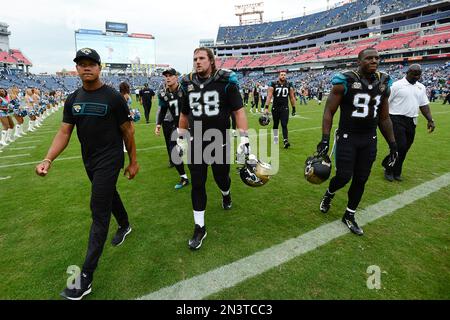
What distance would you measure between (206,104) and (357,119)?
1892 millimetres

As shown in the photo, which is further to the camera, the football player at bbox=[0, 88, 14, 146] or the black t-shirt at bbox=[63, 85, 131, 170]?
the football player at bbox=[0, 88, 14, 146]

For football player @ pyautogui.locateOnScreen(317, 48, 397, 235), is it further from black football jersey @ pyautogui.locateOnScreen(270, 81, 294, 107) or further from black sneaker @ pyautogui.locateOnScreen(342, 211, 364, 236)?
black football jersey @ pyautogui.locateOnScreen(270, 81, 294, 107)

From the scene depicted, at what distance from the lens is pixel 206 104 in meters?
3.30

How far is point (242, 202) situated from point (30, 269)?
299 centimetres

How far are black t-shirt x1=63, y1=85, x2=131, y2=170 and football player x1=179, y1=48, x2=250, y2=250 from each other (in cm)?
85

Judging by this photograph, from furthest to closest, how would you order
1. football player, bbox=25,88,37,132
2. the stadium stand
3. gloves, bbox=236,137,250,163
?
the stadium stand → football player, bbox=25,88,37,132 → gloves, bbox=236,137,250,163

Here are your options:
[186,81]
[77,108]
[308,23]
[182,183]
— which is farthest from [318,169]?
[308,23]

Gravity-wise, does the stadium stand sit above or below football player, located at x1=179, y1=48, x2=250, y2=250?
above

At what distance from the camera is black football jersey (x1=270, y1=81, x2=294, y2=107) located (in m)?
8.16

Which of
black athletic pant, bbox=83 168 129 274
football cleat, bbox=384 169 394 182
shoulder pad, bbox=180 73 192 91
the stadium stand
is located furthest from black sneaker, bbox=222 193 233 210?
the stadium stand

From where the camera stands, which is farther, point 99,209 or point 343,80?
point 343,80

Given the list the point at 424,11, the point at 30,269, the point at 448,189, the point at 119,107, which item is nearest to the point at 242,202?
the point at 119,107

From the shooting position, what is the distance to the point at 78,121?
2.77m

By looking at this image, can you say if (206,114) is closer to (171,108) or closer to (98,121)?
(98,121)
